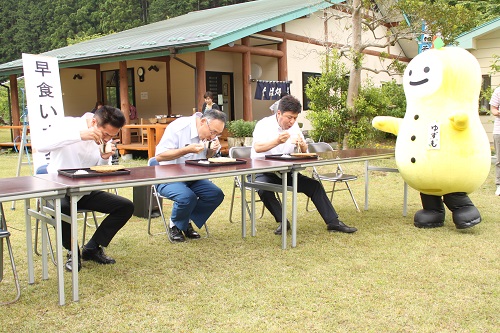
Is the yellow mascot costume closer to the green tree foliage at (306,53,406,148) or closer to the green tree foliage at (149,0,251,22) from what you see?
the green tree foliage at (306,53,406,148)

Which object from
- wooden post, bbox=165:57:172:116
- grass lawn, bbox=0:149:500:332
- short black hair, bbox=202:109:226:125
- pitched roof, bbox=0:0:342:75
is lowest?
grass lawn, bbox=0:149:500:332

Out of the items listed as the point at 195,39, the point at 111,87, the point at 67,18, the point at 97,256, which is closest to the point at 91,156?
the point at 97,256

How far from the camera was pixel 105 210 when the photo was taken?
3939 millimetres

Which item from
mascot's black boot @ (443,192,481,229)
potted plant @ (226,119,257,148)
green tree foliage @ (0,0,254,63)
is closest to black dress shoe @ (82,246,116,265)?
mascot's black boot @ (443,192,481,229)

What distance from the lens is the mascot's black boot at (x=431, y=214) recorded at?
204 inches

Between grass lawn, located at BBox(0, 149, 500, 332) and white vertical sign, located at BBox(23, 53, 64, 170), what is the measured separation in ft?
4.09

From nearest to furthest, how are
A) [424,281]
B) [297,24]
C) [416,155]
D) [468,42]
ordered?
[424,281] < [416,155] < [468,42] < [297,24]

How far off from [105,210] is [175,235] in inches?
40.9

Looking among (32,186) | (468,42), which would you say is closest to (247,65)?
(468,42)

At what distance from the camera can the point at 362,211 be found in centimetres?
612

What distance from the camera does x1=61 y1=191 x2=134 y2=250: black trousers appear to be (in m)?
3.91

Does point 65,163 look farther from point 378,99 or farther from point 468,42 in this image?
point 468,42

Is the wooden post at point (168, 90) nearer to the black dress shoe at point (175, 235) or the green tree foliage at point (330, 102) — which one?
the green tree foliage at point (330, 102)

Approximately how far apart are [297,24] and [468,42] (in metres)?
4.48
